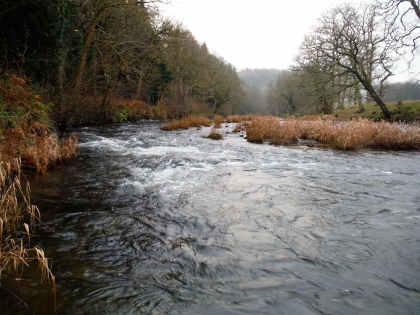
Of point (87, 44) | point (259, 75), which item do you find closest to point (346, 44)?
point (87, 44)

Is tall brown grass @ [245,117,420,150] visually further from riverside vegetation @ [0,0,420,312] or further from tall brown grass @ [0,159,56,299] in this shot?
tall brown grass @ [0,159,56,299]

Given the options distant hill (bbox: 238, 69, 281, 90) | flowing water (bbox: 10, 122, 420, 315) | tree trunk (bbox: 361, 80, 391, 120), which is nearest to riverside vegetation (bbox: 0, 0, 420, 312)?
flowing water (bbox: 10, 122, 420, 315)

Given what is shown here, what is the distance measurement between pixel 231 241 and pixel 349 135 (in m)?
9.49

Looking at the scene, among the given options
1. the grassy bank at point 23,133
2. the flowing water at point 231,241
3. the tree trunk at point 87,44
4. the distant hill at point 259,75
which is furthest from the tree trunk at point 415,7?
the distant hill at point 259,75

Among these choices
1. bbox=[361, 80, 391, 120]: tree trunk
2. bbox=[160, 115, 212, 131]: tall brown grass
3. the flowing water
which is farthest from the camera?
bbox=[361, 80, 391, 120]: tree trunk

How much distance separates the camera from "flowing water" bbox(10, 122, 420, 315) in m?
2.33

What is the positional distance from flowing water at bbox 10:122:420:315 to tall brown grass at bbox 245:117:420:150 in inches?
176

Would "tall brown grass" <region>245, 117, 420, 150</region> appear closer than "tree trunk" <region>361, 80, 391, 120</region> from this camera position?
Yes

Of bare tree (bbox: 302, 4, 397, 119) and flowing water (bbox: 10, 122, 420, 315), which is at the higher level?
bare tree (bbox: 302, 4, 397, 119)

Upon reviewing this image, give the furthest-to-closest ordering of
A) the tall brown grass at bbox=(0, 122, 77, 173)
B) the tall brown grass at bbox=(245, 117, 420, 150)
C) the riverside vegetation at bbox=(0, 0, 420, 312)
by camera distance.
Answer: the tall brown grass at bbox=(245, 117, 420, 150), the riverside vegetation at bbox=(0, 0, 420, 312), the tall brown grass at bbox=(0, 122, 77, 173)

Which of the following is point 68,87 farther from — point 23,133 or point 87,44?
point 23,133

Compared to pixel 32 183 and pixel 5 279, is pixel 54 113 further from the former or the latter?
pixel 5 279

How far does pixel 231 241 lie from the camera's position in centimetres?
340

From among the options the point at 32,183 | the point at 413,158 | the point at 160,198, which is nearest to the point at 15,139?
the point at 32,183
